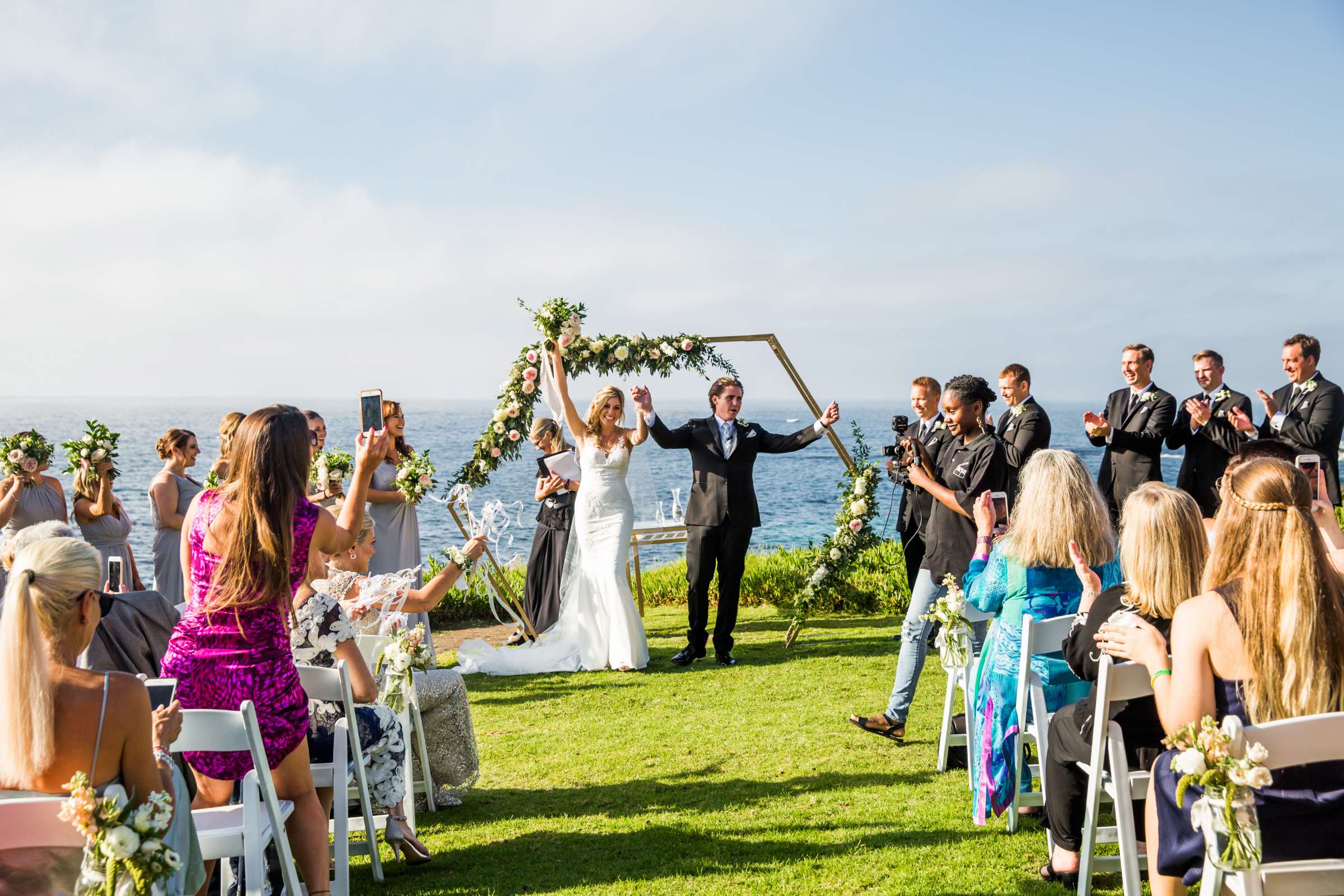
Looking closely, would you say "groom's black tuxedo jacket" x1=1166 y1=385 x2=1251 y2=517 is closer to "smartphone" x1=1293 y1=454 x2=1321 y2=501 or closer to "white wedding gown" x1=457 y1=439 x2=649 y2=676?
"smartphone" x1=1293 y1=454 x2=1321 y2=501

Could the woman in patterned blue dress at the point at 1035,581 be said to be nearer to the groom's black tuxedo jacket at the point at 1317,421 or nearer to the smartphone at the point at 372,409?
the smartphone at the point at 372,409

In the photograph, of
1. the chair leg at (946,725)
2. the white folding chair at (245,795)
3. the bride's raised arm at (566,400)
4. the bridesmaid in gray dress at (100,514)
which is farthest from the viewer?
the bride's raised arm at (566,400)

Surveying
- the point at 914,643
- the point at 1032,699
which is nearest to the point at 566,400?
the point at 914,643

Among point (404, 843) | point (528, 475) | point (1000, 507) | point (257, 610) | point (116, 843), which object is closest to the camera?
point (116, 843)

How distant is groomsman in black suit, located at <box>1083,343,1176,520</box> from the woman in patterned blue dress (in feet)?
12.0

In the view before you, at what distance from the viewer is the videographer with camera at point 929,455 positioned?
7.42m

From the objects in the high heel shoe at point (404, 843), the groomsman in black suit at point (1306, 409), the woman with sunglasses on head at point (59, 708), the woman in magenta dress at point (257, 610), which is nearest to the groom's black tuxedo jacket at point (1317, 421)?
the groomsman in black suit at point (1306, 409)

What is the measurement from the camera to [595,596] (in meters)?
8.30

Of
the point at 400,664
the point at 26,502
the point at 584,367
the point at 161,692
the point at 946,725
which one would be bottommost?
the point at 946,725

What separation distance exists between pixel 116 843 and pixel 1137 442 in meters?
7.49

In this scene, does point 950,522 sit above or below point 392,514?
below

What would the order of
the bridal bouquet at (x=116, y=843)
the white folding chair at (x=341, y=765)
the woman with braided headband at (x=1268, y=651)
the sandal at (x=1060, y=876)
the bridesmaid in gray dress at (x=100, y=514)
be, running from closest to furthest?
the bridal bouquet at (x=116, y=843) → the woman with braided headband at (x=1268, y=651) → the white folding chair at (x=341, y=765) → the sandal at (x=1060, y=876) → the bridesmaid in gray dress at (x=100, y=514)

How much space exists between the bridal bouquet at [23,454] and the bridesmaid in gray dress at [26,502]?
4 cm

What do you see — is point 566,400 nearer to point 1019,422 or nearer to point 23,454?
point 1019,422
